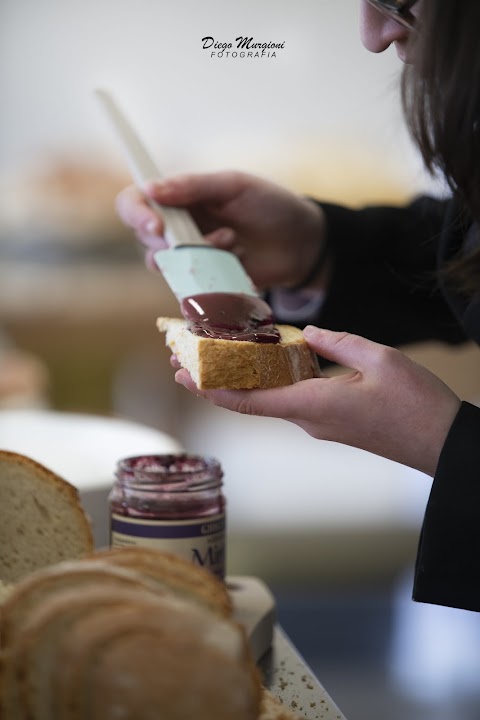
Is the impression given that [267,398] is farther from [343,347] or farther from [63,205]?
[63,205]

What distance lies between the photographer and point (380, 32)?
22.3 inches

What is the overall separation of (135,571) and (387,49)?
0.39m

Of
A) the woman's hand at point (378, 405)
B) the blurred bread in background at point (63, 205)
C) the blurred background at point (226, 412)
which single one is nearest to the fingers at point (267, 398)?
the woman's hand at point (378, 405)

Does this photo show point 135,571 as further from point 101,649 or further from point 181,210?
point 181,210

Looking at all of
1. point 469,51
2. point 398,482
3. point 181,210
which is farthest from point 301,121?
point 398,482

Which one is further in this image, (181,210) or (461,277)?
(181,210)

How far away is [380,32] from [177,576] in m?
0.37

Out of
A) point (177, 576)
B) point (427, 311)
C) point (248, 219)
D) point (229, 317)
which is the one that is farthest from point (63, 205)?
point (177, 576)

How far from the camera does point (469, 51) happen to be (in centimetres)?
48

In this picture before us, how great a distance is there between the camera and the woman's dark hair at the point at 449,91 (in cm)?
48

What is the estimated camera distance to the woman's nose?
0.55 m

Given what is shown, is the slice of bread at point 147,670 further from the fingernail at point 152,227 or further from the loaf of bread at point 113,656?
the fingernail at point 152,227

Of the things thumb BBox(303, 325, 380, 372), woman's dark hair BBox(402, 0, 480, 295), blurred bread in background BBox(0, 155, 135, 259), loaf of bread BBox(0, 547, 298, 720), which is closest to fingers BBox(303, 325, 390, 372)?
thumb BBox(303, 325, 380, 372)

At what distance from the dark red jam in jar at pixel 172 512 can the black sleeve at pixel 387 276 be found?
0.78ft
